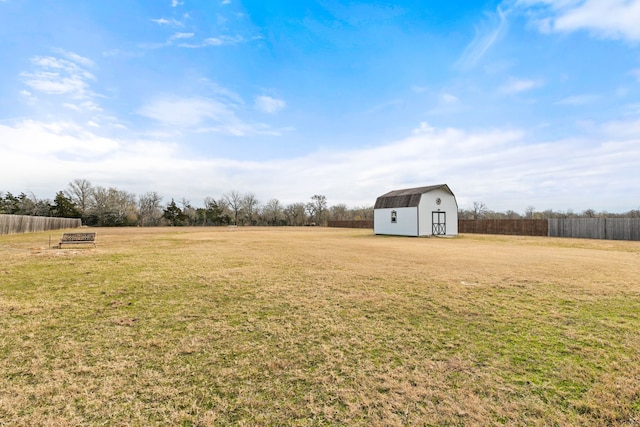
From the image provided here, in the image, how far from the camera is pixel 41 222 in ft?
105

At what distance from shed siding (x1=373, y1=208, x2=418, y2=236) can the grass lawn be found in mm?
20545

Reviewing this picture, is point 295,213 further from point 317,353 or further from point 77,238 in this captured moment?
point 317,353

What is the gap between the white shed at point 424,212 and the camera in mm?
27000

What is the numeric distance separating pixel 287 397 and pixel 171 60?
53.7ft

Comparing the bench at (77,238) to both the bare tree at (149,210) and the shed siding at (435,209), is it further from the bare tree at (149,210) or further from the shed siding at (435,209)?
the bare tree at (149,210)

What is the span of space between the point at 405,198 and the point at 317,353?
88.7ft

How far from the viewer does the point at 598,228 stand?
25.1 meters

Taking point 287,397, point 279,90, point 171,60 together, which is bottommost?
point 287,397

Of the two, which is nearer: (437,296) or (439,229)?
(437,296)

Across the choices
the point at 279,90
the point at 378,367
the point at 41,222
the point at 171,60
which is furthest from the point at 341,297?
the point at 41,222

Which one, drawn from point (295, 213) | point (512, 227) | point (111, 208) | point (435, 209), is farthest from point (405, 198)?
point (111, 208)

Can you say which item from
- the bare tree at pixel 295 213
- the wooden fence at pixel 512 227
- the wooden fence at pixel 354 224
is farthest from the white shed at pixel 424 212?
the bare tree at pixel 295 213

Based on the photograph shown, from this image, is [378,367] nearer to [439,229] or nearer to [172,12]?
[172,12]

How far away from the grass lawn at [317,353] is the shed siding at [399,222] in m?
20.5
